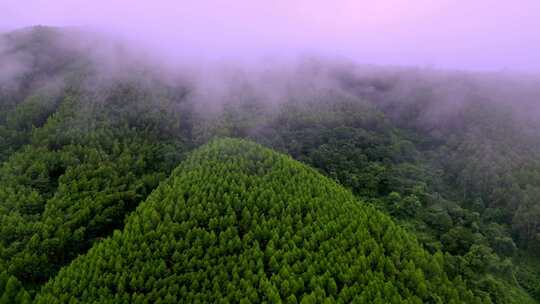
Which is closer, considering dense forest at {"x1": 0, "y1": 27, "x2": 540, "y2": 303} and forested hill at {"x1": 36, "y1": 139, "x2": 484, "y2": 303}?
forested hill at {"x1": 36, "y1": 139, "x2": 484, "y2": 303}

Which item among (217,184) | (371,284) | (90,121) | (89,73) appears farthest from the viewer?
(89,73)

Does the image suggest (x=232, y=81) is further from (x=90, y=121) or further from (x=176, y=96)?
(x=90, y=121)

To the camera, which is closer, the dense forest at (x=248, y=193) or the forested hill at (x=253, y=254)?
the forested hill at (x=253, y=254)

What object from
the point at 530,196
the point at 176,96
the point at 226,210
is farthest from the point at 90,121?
the point at 530,196
